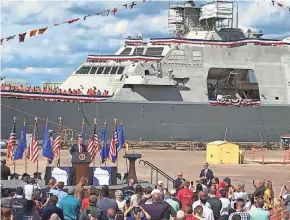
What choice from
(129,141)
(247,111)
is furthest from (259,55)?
(129,141)

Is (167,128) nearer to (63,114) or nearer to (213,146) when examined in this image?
(63,114)

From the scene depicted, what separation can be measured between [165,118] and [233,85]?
6.04 m

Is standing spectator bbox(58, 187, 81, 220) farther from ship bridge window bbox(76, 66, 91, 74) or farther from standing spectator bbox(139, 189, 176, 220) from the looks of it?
ship bridge window bbox(76, 66, 91, 74)

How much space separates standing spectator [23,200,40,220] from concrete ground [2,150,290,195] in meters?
10.8

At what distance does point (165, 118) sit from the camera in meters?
37.8

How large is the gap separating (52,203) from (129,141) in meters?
28.2

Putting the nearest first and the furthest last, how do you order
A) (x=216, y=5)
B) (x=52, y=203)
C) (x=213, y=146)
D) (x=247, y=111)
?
(x=52, y=203) < (x=213, y=146) < (x=247, y=111) < (x=216, y=5)

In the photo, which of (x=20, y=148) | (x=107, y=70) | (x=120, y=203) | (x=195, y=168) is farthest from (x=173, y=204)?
(x=107, y=70)

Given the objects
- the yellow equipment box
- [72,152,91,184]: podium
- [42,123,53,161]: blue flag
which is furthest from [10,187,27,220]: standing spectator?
the yellow equipment box

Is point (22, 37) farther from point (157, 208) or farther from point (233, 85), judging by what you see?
point (233, 85)

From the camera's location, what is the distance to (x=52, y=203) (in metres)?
8.89

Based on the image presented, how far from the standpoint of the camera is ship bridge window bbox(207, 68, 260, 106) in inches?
1578

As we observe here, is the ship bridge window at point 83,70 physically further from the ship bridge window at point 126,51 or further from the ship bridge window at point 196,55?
the ship bridge window at point 196,55

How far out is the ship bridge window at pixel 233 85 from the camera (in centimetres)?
4009
